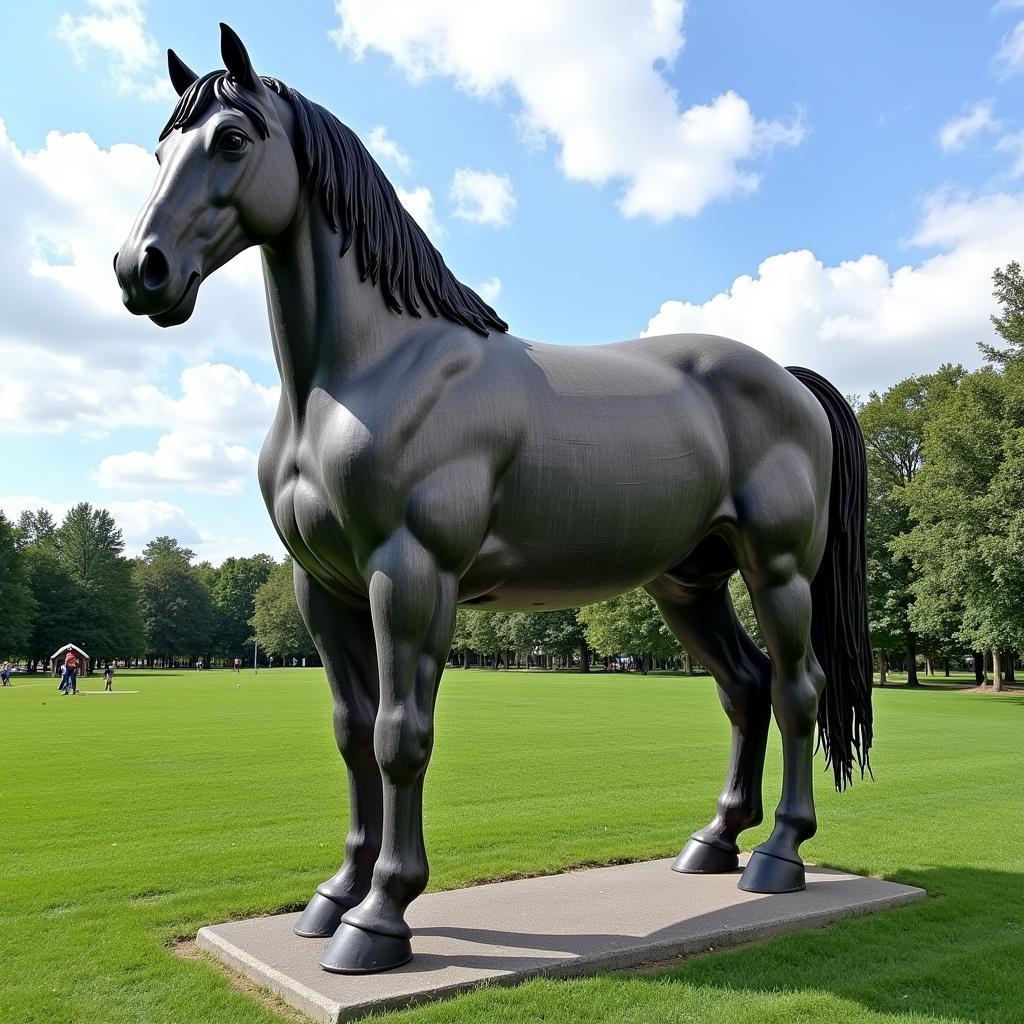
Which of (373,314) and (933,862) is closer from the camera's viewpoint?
(373,314)

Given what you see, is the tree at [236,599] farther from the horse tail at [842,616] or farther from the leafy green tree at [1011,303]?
the horse tail at [842,616]

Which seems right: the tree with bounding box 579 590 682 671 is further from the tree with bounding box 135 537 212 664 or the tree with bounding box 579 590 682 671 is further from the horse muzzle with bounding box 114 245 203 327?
the tree with bounding box 135 537 212 664

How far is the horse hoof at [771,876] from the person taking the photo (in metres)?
5.06

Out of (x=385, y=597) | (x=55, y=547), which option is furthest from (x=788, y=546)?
(x=55, y=547)

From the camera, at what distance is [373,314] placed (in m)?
4.10

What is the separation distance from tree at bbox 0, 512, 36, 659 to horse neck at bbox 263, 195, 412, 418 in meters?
69.4

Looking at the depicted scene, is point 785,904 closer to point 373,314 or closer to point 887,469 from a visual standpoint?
point 373,314

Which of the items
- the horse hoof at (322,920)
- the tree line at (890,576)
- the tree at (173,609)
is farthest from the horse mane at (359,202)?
the tree at (173,609)

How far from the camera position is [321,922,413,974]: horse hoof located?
3678 mm

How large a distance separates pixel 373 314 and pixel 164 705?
90.0 feet

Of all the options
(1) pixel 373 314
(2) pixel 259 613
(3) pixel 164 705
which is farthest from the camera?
(2) pixel 259 613

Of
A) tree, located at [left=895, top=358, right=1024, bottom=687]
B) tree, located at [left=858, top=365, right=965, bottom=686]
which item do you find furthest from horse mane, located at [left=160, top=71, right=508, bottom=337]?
tree, located at [left=858, top=365, right=965, bottom=686]

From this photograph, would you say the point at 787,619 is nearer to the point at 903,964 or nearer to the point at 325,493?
the point at 903,964

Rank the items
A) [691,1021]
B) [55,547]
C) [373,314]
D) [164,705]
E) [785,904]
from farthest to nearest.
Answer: [55,547], [164,705], [785,904], [373,314], [691,1021]
